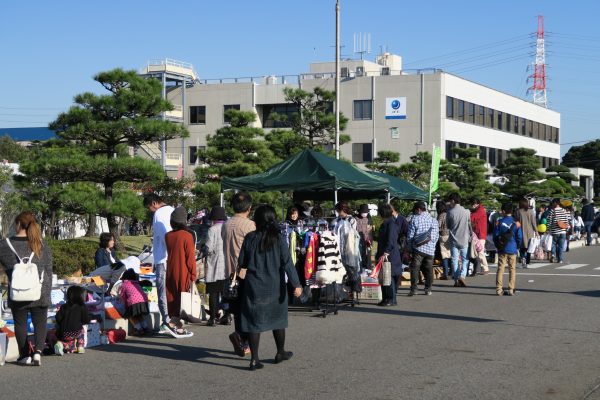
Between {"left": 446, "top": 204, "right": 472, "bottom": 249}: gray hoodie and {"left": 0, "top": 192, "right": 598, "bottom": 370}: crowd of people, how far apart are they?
0.07ft

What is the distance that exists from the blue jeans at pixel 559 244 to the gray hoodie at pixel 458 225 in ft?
24.0

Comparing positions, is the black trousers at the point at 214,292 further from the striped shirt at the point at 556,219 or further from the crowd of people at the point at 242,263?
the striped shirt at the point at 556,219

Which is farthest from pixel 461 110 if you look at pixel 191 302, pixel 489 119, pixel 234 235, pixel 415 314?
pixel 191 302

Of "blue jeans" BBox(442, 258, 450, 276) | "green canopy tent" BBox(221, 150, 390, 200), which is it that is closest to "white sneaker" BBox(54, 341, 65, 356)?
"green canopy tent" BBox(221, 150, 390, 200)

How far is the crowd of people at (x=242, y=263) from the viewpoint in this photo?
8688mm

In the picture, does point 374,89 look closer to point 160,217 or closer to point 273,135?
point 273,135

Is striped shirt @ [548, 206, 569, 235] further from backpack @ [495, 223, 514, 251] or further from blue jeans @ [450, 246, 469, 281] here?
backpack @ [495, 223, 514, 251]

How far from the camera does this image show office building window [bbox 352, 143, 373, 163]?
60.0m

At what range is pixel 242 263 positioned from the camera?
342 inches

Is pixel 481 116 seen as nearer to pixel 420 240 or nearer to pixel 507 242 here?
pixel 507 242

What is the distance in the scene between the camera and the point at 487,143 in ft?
216

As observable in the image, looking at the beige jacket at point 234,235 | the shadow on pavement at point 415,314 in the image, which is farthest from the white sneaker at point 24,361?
the shadow on pavement at point 415,314

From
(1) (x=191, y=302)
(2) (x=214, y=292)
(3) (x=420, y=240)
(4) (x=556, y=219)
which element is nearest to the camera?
(1) (x=191, y=302)

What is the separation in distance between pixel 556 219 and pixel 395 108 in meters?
36.5
